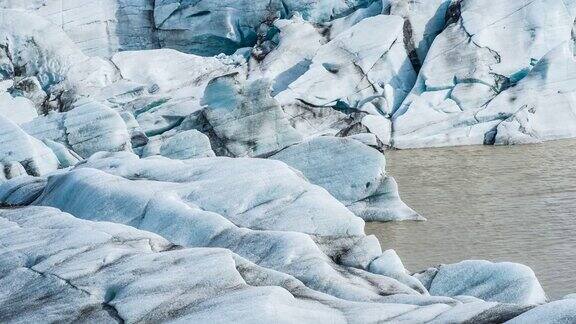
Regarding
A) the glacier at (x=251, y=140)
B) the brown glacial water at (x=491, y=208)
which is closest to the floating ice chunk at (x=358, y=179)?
the glacier at (x=251, y=140)

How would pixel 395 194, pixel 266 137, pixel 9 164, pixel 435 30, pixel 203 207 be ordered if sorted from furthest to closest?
1. pixel 435 30
2. pixel 266 137
3. pixel 9 164
4. pixel 395 194
5. pixel 203 207

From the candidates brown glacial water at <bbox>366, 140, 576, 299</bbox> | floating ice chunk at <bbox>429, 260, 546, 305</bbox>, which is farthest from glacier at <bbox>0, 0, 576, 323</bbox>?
brown glacial water at <bbox>366, 140, 576, 299</bbox>

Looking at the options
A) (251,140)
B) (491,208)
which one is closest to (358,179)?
(491,208)

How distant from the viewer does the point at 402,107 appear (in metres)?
19.3

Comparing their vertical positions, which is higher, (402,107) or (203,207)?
(203,207)

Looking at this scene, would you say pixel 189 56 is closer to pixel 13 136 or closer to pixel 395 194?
pixel 13 136

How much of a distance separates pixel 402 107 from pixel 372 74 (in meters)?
1.19

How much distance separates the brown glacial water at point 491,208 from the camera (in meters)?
9.71

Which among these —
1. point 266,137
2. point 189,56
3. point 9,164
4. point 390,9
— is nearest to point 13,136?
point 9,164

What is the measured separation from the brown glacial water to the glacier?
78 cm

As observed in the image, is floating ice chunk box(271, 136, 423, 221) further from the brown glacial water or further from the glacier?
the brown glacial water

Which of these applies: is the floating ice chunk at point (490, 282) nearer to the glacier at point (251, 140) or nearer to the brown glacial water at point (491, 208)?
the glacier at point (251, 140)

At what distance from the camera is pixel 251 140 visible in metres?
15.5

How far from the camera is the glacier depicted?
612 cm
